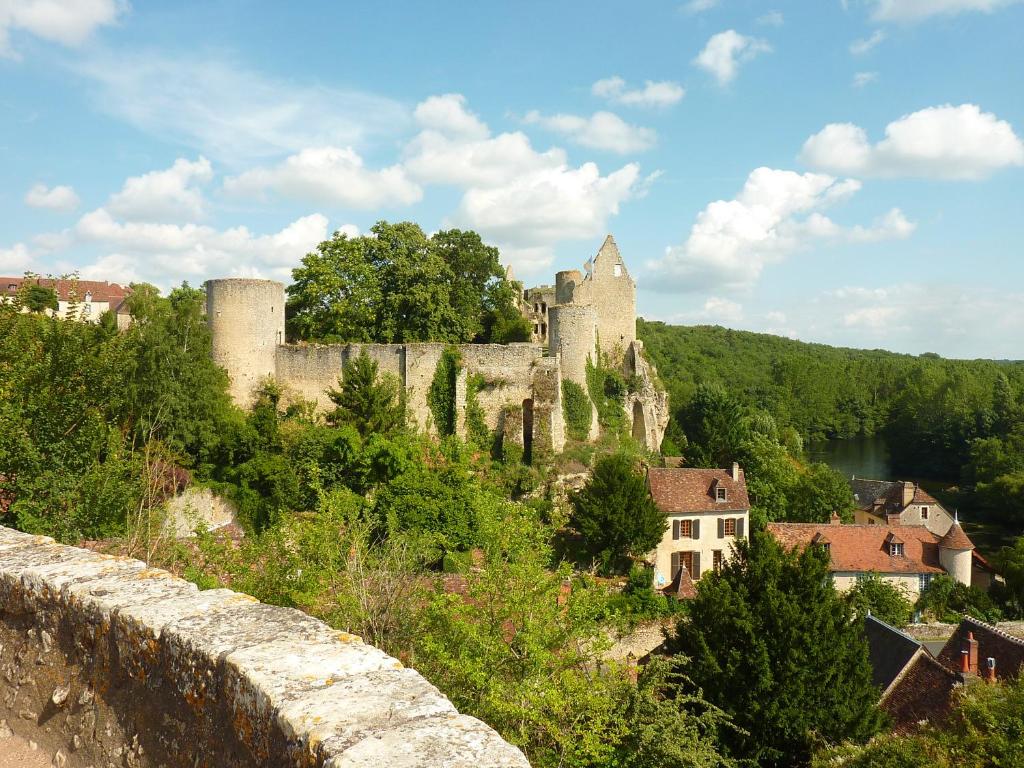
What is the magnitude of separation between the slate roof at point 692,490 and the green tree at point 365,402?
1122 cm

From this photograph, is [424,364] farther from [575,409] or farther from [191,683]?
[191,683]

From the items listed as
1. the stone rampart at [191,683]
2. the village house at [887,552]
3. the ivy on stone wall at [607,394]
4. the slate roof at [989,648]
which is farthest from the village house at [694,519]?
the stone rampart at [191,683]

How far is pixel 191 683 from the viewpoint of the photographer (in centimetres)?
339

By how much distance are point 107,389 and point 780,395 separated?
8104 centimetres

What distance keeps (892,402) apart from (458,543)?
3362 inches

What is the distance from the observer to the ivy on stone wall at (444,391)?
29.1 m

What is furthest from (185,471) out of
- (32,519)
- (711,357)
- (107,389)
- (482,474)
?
(711,357)

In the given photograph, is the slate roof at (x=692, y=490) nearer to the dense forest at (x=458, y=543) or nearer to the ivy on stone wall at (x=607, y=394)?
the dense forest at (x=458, y=543)

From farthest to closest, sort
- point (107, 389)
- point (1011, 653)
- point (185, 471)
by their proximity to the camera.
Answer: point (185, 471) → point (1011, 653) → point (107, 389)

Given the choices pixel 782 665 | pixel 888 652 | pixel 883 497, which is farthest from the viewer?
pixel 883 497

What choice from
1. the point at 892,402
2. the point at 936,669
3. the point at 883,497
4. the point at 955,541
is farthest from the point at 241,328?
the point at 892,402

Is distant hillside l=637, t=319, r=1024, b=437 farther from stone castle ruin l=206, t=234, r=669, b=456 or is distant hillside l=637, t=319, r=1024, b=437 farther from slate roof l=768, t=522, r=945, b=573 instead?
stone castle ruin l=206, t=234, r=669, b=456

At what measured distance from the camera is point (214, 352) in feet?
89.5

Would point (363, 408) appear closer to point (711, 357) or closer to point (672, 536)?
point (672, 536)
